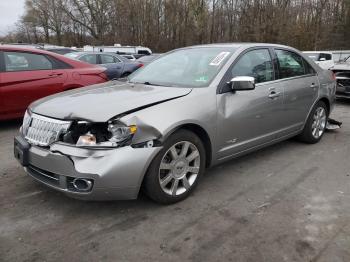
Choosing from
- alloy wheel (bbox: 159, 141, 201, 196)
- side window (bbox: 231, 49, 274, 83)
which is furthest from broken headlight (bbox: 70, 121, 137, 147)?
side window (bbox: 231, 49, 274, 83)

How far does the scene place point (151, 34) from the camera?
37.0 metres

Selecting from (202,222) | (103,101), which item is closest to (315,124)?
(202,222)

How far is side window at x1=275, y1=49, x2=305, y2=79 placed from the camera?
4922mm

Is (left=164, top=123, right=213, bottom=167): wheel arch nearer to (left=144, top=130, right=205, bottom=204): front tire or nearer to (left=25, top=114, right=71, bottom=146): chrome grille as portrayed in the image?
(left=144, top=130, right=205, bottom=204): front tire

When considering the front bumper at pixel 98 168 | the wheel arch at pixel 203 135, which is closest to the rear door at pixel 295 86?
the wheel arch at pixel 203 135

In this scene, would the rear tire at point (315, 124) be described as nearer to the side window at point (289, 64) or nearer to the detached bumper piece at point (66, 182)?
the side window at point (289, 64)

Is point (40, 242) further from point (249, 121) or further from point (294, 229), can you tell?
point (249, 121)

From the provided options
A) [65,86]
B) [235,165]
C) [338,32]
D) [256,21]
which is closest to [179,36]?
[256,21]

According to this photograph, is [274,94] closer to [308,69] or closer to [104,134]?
[308,69]

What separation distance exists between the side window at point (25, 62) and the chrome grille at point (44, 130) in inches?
128

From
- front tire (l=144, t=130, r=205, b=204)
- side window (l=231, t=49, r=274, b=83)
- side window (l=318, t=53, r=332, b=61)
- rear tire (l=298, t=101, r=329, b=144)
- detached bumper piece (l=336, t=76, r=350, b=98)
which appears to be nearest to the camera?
front tire (l=144, t=130, r=205, b=204)

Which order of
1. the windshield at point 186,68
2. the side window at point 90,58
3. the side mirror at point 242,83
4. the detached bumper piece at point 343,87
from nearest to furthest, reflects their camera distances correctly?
the side mirror at point 242,83 < the windshield at point 186,68 < the detached bumper piece at point 343,87 < the side window at point 90,58

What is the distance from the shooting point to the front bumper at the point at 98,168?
3.04 metres

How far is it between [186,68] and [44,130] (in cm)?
181
